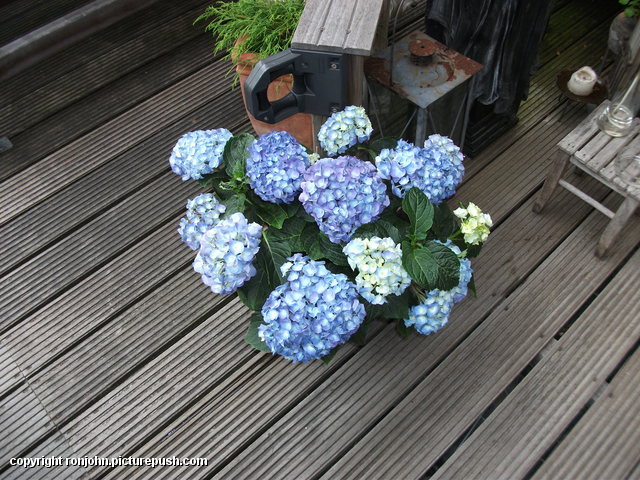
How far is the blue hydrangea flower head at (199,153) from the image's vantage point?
1178 mm

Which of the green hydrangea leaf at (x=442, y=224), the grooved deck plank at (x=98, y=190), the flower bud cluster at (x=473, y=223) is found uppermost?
the flower bud cluster at (x=473, y=223)

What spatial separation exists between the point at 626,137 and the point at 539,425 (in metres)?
0.89

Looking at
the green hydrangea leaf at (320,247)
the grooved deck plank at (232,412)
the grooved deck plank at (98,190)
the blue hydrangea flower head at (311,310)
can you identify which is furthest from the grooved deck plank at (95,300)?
the blue hydrangea flower head at (311,310)

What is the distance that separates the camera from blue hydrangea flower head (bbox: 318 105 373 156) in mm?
1178

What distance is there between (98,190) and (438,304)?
1.36 m

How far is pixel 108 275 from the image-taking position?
1752 millimetres

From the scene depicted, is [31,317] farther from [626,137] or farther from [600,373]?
[626,137]

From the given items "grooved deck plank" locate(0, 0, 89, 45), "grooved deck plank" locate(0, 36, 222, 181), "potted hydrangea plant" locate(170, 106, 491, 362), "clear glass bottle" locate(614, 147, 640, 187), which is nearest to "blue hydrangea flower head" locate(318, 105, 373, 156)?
"potted hydrangea plant" locate(170, 106, 491, 362)

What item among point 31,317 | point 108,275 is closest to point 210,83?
point 108,275

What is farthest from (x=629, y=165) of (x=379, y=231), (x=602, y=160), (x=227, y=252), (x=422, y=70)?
(x=227, y=252)

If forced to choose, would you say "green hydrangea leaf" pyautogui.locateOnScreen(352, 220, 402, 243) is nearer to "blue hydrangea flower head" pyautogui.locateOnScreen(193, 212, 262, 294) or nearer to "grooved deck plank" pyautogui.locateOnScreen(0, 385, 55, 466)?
"blue hydrangea flower head" pyautogui.locateOnScreen(193, 212, 262, 294)

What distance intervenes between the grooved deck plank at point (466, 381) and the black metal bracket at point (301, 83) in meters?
0.79

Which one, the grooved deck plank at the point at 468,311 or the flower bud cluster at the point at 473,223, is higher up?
the flower bud cluster at the point at 473,223

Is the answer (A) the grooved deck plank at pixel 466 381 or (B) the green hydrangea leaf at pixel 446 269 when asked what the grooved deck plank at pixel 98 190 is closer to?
(A) the grooved deck plank at pixel 466 381
